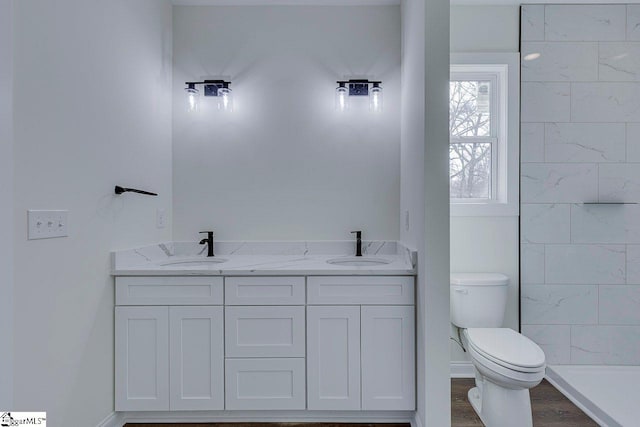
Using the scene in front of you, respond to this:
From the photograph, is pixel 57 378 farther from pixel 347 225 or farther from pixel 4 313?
pixel 347 225

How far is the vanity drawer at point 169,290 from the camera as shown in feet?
6.28

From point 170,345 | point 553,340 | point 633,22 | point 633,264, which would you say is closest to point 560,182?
point 633,264

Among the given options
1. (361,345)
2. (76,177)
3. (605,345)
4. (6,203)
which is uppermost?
(76,177)

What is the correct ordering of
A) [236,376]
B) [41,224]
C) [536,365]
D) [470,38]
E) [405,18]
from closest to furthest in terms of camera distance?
[41,224] < [536,365] < [236,376] < [405,18] < [470,38]

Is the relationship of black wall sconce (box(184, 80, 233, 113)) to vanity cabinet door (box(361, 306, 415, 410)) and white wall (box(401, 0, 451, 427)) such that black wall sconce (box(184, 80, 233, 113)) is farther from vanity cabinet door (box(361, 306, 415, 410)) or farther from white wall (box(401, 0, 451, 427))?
vanity cabinet door (box(361, 306, 415, 410))

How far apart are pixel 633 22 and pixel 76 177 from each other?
11.6 feet

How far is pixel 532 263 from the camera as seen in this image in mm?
2506

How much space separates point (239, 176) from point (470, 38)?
6.10ft

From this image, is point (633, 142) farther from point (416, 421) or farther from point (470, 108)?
point (416, 421)

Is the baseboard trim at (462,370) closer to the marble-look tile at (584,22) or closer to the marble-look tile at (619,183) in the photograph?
the marble-look tile at (619,183)

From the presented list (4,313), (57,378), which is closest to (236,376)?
Answer: (57,378)

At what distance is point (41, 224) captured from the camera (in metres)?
1.41

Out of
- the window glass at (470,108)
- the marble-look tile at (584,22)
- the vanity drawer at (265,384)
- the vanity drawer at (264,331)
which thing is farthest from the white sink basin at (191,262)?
the marble-look tile at (584,22)

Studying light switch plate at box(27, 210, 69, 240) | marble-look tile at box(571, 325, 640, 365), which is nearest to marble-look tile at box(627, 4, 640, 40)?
marble-look tile at box(571, 325, 640, 365)
